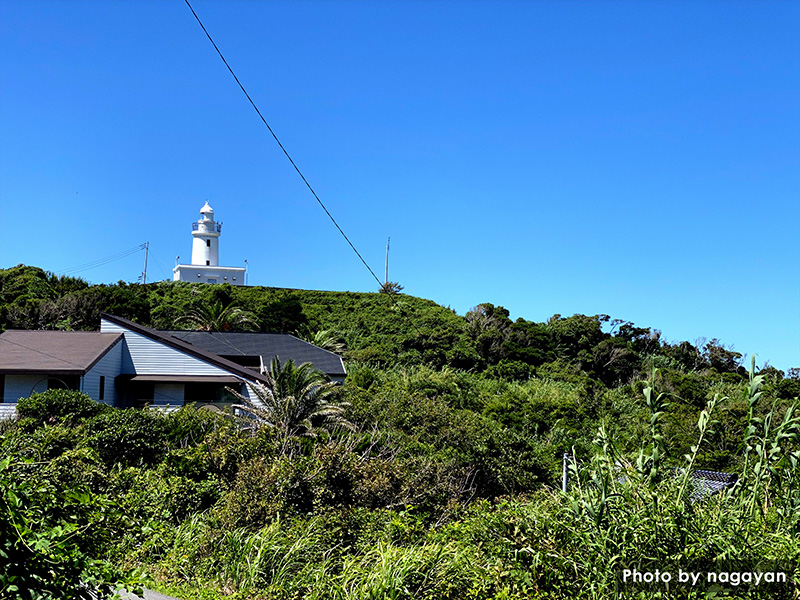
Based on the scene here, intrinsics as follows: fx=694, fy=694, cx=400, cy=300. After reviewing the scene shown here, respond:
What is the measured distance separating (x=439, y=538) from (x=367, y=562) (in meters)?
1.02

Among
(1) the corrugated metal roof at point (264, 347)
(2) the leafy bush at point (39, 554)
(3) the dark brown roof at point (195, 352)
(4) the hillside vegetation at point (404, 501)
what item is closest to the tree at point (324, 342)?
(1) the corrugated metal roof at point (264, 347)

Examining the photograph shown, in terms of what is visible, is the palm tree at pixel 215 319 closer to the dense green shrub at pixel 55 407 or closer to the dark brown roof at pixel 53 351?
the dark brown roof at pixel 53 351

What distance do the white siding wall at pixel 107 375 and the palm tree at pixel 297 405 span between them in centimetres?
567

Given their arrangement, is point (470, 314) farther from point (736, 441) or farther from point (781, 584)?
point (781, 584)

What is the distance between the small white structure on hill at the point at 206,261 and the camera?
71.6 m

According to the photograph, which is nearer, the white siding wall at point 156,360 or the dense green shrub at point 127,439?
the dense green shrub at point 127,439

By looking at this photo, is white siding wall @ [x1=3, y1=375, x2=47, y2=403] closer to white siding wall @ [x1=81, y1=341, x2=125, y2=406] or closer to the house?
the house

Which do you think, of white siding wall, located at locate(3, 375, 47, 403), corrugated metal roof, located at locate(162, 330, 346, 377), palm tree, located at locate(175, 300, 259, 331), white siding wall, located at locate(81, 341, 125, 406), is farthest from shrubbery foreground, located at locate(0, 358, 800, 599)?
palm tree, located at locate(175, 300, 259, 331)

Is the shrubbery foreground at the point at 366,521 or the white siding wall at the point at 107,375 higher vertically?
the white siding wall at the point at 107,375

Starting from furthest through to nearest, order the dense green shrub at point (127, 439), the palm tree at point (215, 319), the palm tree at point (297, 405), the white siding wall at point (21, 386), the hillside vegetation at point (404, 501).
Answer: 1. the palm tree at point (215, 319)
2. the white siding wall at point (21, 386)
3. the palm tree at point (297, 405)
4. the dense green shrub at point (127, 439)
5. the hillside vegetation at point (404, 501)

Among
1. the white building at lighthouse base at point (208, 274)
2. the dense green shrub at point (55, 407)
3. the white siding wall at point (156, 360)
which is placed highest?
the white building at lighthouse base at point (208, 274)

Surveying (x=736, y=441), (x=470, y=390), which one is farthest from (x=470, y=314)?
(x=736, y=441)

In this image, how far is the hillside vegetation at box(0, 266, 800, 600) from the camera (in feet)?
17.2

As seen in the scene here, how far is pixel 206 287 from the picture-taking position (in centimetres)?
6269
